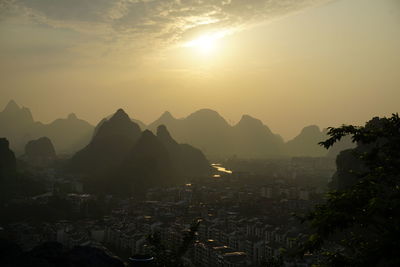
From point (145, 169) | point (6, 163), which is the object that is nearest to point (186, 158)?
point (145, 169)

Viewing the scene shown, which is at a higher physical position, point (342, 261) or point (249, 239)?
point (342, 261)

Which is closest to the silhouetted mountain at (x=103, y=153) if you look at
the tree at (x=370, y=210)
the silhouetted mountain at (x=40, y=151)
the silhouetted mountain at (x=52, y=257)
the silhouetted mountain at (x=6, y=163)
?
the silhouetted mountain at (x=6, y=163)

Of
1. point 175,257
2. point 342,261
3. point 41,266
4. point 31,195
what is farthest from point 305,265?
point 31,195

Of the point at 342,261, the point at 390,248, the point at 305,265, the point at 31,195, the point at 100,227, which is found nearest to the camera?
the point at 390,248

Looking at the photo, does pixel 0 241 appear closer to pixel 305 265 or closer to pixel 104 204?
pixel 305 265

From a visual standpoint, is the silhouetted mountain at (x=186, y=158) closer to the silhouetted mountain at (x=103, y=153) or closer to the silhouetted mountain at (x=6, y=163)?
the silhouetted mountain at (x=103, y=153)

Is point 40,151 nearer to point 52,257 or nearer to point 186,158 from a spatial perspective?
point 186,158

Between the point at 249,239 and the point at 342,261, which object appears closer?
the point at 342,261
